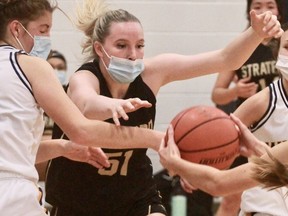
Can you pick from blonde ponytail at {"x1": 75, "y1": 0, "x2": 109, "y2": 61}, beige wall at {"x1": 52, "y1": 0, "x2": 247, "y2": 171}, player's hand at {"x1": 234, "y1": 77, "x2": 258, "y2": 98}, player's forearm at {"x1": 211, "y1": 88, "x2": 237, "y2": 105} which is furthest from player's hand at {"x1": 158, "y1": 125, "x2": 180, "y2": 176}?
beige wall at {"x1": 52, "y1": 0, "x2": 247, "y2": 171}

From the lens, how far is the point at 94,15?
432 cm

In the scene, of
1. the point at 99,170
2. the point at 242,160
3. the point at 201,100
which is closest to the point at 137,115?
the point at 99,170

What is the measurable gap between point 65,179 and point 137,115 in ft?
1.58

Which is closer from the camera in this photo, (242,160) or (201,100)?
(242,160)

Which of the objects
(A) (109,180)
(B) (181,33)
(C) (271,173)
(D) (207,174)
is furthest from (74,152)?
(B) (181,33)

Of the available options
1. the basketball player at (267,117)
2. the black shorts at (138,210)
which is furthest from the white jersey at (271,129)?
the black shorts at (138,210)

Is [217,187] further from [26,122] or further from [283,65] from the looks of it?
[283,65]

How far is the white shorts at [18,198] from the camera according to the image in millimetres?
3084

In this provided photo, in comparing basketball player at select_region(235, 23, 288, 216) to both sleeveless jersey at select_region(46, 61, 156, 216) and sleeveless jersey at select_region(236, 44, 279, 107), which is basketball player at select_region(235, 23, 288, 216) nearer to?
sleeveless jersey at select_region(46, 61, 156, 216)

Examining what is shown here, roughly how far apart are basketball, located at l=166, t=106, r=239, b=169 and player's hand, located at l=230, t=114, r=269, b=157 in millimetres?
27

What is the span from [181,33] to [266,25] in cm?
298

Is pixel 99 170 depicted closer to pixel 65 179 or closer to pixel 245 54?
pixel 65 179

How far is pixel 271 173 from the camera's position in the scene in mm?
2652

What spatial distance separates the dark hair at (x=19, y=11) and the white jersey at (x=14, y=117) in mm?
195
